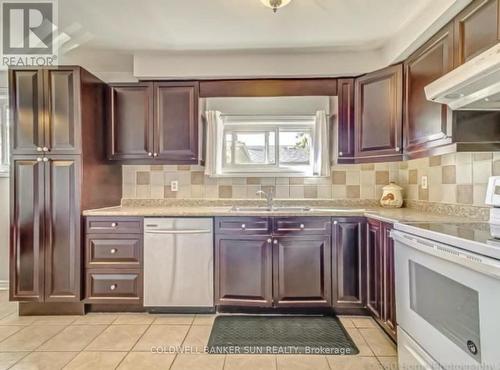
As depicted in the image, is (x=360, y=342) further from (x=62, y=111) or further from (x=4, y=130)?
(x=4, y=130)

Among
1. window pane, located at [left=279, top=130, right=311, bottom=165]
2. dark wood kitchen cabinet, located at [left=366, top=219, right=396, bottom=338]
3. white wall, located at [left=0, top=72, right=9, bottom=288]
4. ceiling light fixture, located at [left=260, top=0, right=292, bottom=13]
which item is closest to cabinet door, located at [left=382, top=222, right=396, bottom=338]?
dark wood kitchen cabinet, located at [left=366, top=219, right=396, bottom=338]

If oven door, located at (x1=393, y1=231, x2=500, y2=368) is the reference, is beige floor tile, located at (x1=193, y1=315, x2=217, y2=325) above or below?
below

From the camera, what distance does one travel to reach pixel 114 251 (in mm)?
2586

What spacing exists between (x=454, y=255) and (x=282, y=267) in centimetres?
144

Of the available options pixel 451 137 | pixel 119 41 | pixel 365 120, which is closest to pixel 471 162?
pixel 451 137

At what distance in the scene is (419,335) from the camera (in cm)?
151

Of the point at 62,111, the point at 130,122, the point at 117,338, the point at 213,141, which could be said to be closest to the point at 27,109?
the point at 62,111

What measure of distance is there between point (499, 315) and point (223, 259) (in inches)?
73.2

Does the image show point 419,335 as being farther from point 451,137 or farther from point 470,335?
point 451,137

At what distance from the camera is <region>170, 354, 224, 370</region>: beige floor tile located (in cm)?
186

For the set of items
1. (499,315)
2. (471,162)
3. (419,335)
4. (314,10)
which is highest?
(314,10)

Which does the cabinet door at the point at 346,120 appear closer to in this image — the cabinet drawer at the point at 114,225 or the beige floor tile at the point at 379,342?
the beige floor tile at the point at 379,342

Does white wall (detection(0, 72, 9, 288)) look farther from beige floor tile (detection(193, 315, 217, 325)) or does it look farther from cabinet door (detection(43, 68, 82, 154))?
beige floor tile (detection(193, 315, 217, 325))

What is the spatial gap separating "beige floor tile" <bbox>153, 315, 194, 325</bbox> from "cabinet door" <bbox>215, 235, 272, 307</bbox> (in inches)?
10.4
